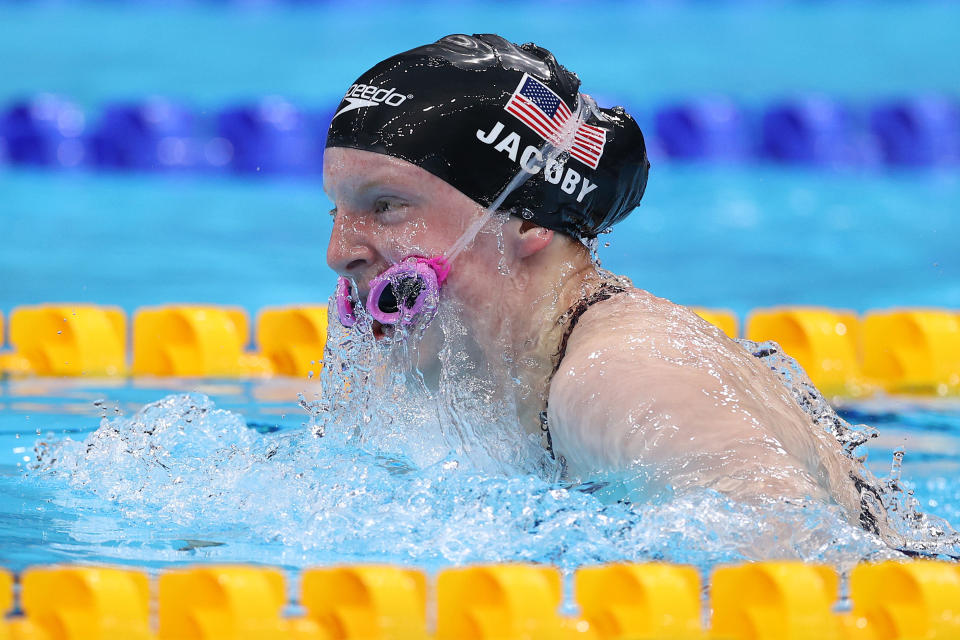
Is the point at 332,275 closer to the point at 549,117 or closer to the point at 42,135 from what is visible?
the point at 42,135

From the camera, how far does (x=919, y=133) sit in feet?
29.0

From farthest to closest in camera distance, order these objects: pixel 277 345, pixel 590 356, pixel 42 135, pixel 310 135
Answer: pixel 310 135, pixel 42 135, pixel 277 345, pixel 590 356

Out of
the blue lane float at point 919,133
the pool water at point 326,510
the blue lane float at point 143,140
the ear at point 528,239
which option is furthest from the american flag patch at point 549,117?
the blue lane float at point 919,133

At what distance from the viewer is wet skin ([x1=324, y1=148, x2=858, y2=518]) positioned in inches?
77.8

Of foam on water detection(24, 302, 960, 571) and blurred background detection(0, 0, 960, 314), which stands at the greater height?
blurred background detection(0, 0, 960, 314)

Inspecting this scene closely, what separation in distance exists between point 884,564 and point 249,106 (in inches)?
280

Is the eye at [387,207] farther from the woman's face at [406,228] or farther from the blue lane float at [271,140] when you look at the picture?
the blue lane float at [271,140]

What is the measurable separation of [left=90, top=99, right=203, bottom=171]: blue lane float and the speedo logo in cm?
617

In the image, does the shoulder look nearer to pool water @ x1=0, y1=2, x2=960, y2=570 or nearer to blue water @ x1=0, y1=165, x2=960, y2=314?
pool water @ x1=0, y1=2, x2=960, y2=570

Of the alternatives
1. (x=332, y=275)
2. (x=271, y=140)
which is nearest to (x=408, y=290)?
(x=332, y=275)

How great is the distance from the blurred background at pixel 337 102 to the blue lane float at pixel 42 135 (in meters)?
0.01

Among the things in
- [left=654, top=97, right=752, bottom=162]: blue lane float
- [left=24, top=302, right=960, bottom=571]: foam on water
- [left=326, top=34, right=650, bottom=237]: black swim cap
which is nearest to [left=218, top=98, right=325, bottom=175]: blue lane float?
[left=654, top=97, right=752, bottom=162]: blue lane float

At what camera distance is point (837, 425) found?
2580 millimetres

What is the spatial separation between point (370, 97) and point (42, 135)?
21.1 feet
